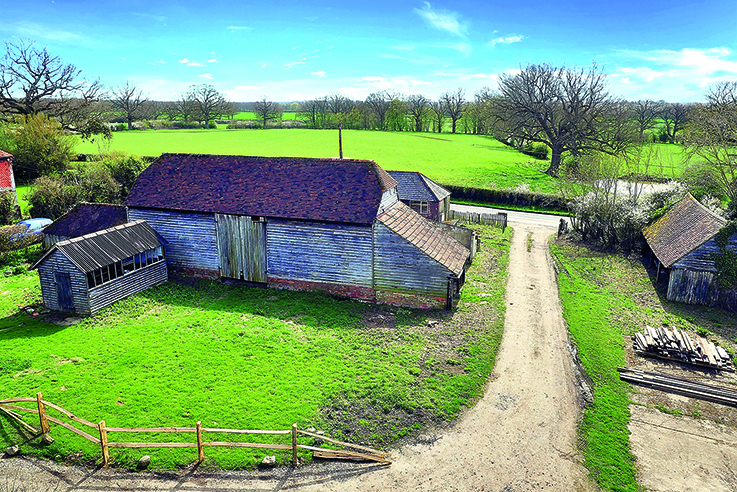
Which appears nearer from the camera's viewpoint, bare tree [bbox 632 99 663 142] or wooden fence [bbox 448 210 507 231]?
wooden fence [bbox 448 210 507 231]

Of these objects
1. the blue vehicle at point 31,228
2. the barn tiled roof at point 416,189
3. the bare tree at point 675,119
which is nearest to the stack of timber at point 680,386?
the barn tiled roof at point 416,189

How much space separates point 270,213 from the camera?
948 inches

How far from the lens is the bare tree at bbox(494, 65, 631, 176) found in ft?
191

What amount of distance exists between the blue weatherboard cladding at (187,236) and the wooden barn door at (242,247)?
52 cm

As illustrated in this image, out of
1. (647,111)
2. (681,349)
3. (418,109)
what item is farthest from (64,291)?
(647,111)

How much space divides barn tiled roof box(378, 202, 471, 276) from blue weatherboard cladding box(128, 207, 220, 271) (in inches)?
387

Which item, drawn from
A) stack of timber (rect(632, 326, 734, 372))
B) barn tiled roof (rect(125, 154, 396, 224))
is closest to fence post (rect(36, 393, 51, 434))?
barn tiled roof (rect(125, 154, 396, 224))

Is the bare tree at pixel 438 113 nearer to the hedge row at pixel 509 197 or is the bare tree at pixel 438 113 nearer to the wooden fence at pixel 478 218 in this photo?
the hedge row at pixel 509 197

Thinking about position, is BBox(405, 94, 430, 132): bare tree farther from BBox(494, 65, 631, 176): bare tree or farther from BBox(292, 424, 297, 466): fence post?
BBox(292, 424, 297, 466): fence post

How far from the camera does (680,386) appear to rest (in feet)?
53.1

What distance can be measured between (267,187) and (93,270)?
9427mm

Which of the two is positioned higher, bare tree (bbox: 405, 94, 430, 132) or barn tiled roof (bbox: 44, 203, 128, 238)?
bare tree (bbox: 405, 94, 430, 132)

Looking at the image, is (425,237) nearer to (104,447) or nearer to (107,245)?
(107,245)

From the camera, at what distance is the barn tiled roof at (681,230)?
23.5 m
